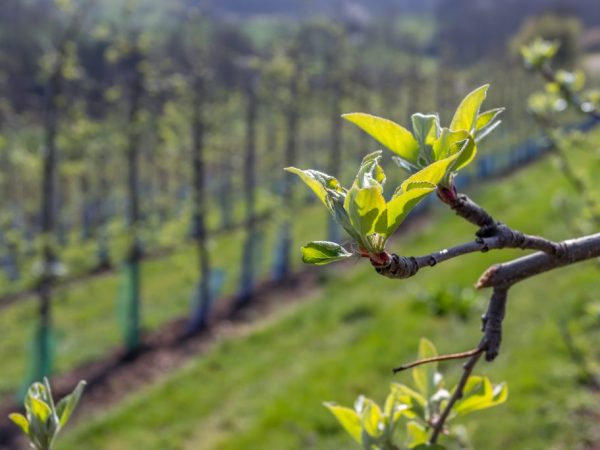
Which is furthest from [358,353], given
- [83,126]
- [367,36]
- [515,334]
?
[367,36]

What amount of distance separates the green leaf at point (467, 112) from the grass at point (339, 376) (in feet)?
15.3

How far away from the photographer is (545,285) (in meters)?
9.41

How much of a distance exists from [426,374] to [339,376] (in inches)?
272

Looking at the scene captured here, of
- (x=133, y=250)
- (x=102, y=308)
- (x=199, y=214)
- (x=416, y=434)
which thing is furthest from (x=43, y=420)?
(x=102, y=308)

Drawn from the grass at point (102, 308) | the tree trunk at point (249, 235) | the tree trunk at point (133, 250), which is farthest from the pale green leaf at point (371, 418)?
the tree trunk at point (249, 235)

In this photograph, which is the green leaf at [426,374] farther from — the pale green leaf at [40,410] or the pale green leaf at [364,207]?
the pale green leaf at [40,410]

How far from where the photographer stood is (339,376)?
7809mm

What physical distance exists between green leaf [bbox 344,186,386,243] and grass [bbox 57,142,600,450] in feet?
15.9

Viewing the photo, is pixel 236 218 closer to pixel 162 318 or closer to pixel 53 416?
pixel 162 318

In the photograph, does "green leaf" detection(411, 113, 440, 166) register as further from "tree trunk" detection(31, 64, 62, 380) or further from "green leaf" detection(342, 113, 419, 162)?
"tree trunk" detection(31, 64, 62, 380)

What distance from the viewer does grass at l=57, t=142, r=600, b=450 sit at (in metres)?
6.10

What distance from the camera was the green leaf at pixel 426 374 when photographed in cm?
106

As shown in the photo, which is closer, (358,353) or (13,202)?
(358,353)

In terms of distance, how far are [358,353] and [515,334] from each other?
1805 millimetres
